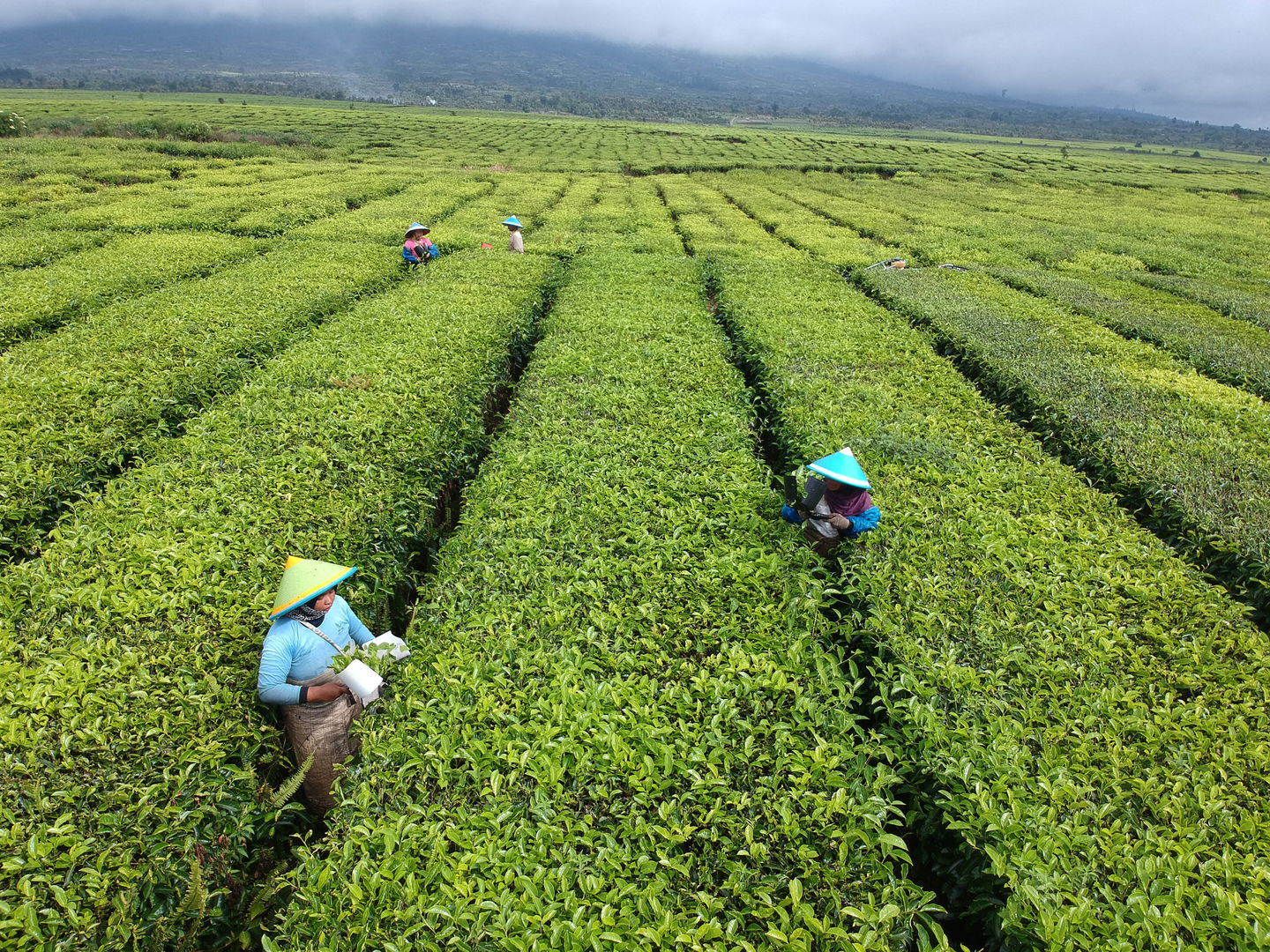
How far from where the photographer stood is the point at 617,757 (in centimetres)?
435

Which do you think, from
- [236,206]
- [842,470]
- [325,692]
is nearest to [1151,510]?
[842,470]

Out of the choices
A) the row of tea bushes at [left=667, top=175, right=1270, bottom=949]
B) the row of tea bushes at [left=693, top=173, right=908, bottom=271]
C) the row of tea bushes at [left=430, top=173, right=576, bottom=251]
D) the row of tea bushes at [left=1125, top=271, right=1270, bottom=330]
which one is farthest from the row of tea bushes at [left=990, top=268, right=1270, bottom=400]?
the row of tea bushes at [left=430, top=173, right=576, bottom=251]

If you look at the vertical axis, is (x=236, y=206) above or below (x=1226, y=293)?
below

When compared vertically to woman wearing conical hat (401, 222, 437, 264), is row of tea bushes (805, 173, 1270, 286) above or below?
above

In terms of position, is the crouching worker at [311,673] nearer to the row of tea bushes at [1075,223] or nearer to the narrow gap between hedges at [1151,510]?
the narrow gap between hedges at [1151,510]

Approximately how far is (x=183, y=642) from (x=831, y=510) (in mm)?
6410

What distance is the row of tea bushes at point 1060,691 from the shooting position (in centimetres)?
377

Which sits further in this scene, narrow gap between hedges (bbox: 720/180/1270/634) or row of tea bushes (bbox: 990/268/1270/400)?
row of tea bushes (bbox: 990/268/1270/400)

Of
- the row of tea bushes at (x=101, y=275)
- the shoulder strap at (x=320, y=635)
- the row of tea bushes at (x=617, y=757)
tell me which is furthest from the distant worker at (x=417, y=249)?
the shoulder strap at (x=320, y=635)

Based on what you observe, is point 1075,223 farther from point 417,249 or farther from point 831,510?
point 831,510

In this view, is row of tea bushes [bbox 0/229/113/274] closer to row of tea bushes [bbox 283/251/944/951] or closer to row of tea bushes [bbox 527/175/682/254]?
row of tea bushes [bbox 527/175/682/254]

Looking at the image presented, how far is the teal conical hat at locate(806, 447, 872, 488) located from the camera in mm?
6340

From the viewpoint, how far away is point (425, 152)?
2169 inches

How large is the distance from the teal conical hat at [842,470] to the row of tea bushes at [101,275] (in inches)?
641
